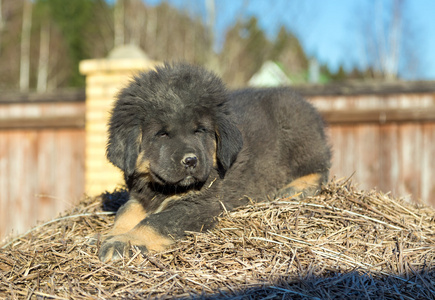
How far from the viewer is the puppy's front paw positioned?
306cm

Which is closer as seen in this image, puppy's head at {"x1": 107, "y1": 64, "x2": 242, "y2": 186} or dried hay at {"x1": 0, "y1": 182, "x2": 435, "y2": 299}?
dried hay at {"x1": 0, "y1": 182, "x2": 435, "y2": 299}

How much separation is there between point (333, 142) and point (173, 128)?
20.1 ft

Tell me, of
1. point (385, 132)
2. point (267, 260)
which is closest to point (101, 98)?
point (385, 132)

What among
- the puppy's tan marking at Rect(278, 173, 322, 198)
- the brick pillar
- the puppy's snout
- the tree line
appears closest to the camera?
the puppy's snout

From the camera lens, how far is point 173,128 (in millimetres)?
3529

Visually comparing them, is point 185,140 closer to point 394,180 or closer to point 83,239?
point 83,239

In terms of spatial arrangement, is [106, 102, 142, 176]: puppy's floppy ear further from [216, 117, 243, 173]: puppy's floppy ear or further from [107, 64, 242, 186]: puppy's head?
[216, 117, 243, 173]: puppy's floppy ear

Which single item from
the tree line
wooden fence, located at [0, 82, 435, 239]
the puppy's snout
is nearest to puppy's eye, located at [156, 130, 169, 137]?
the puppy's snout

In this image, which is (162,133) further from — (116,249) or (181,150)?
(116,249)

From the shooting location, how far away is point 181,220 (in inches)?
134

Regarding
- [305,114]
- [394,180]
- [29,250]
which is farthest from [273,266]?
[394,180]

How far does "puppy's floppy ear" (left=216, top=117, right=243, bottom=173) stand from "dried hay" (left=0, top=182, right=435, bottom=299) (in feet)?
1.45

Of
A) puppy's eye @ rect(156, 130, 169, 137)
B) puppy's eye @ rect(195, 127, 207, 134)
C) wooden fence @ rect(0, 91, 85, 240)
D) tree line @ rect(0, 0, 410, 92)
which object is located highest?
tree line @ rect(0, 0, 410, 92)

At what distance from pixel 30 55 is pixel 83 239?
108 ft
